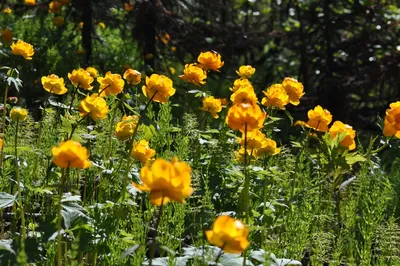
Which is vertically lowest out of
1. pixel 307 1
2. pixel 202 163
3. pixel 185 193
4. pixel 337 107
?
pixel 185 193

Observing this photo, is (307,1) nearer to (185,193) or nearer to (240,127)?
(240,127)

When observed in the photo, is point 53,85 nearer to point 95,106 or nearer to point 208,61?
point 95,106

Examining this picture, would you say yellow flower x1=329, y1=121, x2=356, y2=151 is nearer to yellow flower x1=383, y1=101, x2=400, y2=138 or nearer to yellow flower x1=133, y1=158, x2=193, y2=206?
yellow flower x1=383, y1=101, x2=400, y2=138

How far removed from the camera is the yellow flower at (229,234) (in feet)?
4.55

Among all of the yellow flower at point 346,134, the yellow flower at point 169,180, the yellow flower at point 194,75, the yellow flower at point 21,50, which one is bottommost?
the yellow flower at point 169,180

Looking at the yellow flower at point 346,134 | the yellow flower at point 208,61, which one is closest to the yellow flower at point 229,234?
the yellow flower at point 346,134

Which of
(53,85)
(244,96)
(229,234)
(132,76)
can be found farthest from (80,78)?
(229,234)

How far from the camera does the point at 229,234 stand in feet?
4.55

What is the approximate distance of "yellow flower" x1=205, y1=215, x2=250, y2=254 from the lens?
1.39 m

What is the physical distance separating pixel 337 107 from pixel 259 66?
6.13 feet

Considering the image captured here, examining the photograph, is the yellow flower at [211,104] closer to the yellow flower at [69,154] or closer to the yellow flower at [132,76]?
the yellow flower at [132,76]

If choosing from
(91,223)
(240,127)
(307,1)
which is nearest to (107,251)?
(91,223)

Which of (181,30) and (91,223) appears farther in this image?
(181,30)

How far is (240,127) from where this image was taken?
1.90 m
